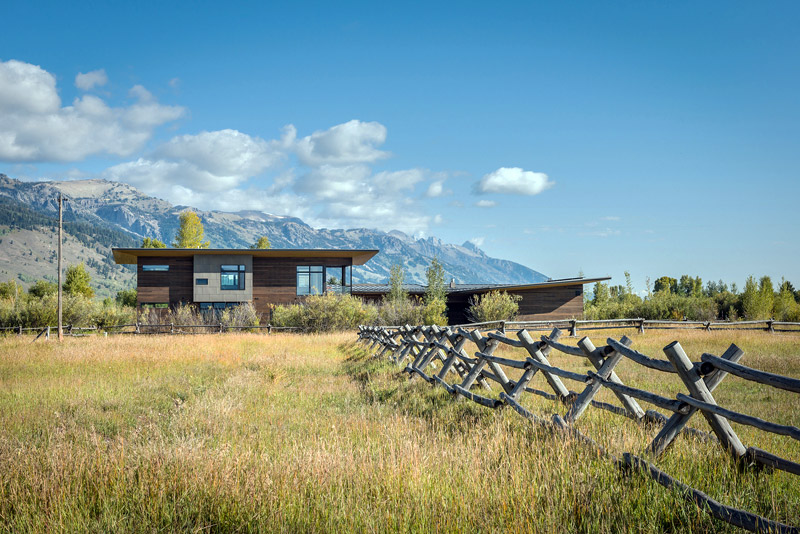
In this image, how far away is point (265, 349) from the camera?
1894 centimetres

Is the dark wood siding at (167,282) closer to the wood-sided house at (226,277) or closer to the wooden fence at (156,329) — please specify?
the wood-sided house at (226,277)

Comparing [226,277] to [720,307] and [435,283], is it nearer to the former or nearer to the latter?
[435,283]

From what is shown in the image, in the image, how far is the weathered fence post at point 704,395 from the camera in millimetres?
4070

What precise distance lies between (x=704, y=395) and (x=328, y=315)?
95.8ft

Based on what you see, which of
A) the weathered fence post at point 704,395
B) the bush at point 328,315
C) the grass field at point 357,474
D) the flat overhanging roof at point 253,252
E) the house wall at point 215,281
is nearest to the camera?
the grass field at point 357,474

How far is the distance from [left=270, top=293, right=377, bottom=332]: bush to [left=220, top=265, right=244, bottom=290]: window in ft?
34.9

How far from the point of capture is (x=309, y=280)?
4403 cm

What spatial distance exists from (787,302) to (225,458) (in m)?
52.3

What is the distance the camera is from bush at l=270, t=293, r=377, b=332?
32312mm

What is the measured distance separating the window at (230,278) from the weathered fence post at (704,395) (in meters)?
41.6

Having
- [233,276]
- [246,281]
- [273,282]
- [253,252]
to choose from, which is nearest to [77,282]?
[233,276]

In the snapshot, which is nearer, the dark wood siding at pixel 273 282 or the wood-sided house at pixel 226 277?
the wood-sided house at pixel 226 277

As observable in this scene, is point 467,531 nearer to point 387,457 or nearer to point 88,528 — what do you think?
point 387,457

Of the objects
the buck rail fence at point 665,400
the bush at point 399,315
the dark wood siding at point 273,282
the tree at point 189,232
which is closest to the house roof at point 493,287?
the dark wood siding at point 273,282
